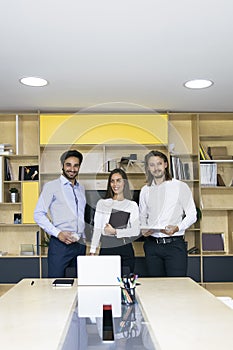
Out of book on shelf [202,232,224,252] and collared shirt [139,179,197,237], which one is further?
book on shelf [202,232,224,252]

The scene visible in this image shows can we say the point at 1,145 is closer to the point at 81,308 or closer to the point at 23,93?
the point at 23,93

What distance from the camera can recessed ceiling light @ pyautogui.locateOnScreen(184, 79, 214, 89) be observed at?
12.0 feet

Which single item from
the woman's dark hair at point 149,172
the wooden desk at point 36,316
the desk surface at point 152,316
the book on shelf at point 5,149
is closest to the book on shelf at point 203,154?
the woman's dark hair at point 149,172

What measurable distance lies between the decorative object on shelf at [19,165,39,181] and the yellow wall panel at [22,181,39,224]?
3.7 inches

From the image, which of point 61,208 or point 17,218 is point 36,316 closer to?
point 61,208

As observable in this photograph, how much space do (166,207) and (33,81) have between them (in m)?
1.68

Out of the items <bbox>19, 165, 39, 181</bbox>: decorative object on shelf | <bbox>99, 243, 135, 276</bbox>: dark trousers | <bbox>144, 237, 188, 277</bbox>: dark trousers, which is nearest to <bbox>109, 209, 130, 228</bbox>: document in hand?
<bbox>99, 243, 135, 276</bbox>: dark trousers

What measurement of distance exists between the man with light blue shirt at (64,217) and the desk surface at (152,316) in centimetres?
112

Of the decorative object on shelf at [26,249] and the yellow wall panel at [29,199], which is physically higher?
the yellow wall panel at [29,199]

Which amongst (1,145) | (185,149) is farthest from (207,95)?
(1,145)

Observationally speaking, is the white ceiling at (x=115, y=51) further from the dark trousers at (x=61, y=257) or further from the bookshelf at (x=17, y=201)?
the dark trousers at (x=61, y=257)

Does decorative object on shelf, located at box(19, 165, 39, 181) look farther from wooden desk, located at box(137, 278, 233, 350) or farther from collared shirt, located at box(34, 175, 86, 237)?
wooden desk, located at box(137, 278, 233, 350)

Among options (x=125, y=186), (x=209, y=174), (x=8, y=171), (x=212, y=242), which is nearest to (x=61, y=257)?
(x=125, y=186)

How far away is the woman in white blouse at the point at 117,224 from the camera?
3814mm
